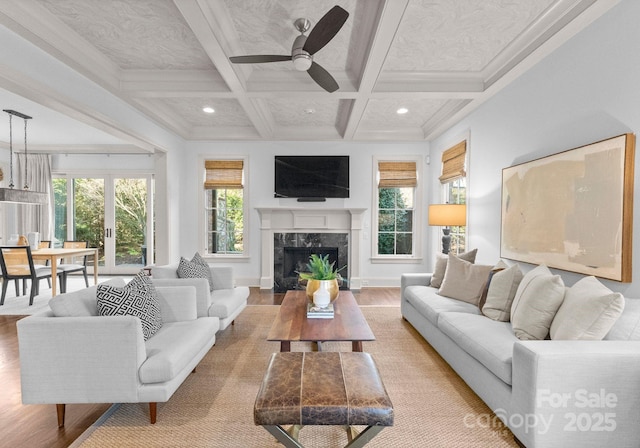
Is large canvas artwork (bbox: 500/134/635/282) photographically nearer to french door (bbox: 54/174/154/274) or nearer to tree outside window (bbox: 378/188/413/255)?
tree outside window (bbox: 378/188/413/255)

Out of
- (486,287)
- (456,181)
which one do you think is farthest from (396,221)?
(486,287)

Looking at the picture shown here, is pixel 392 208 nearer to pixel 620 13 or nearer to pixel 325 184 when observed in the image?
pixel 325 184

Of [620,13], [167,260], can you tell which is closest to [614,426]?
[620,13]

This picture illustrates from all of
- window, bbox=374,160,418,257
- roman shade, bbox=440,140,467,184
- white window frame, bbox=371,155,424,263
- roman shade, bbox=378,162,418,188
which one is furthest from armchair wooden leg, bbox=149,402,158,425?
roman shade, bbox=378,162,418,188

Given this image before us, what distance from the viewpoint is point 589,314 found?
71.1 inches

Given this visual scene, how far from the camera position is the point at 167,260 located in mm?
5172

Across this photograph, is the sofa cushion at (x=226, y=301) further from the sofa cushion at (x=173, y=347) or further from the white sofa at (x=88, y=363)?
the white sofa at (x=88, y=363)

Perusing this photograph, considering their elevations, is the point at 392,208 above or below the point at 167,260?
above

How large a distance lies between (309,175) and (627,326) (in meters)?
4.58

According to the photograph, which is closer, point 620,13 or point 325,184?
point 620,13

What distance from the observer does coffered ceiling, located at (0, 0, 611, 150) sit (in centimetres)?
238

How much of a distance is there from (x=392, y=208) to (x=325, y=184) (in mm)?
1305

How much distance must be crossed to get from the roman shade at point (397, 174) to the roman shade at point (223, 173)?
2.54m

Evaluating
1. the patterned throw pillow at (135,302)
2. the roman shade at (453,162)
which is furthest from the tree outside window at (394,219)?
the patterned throw pillow at (135,302)
